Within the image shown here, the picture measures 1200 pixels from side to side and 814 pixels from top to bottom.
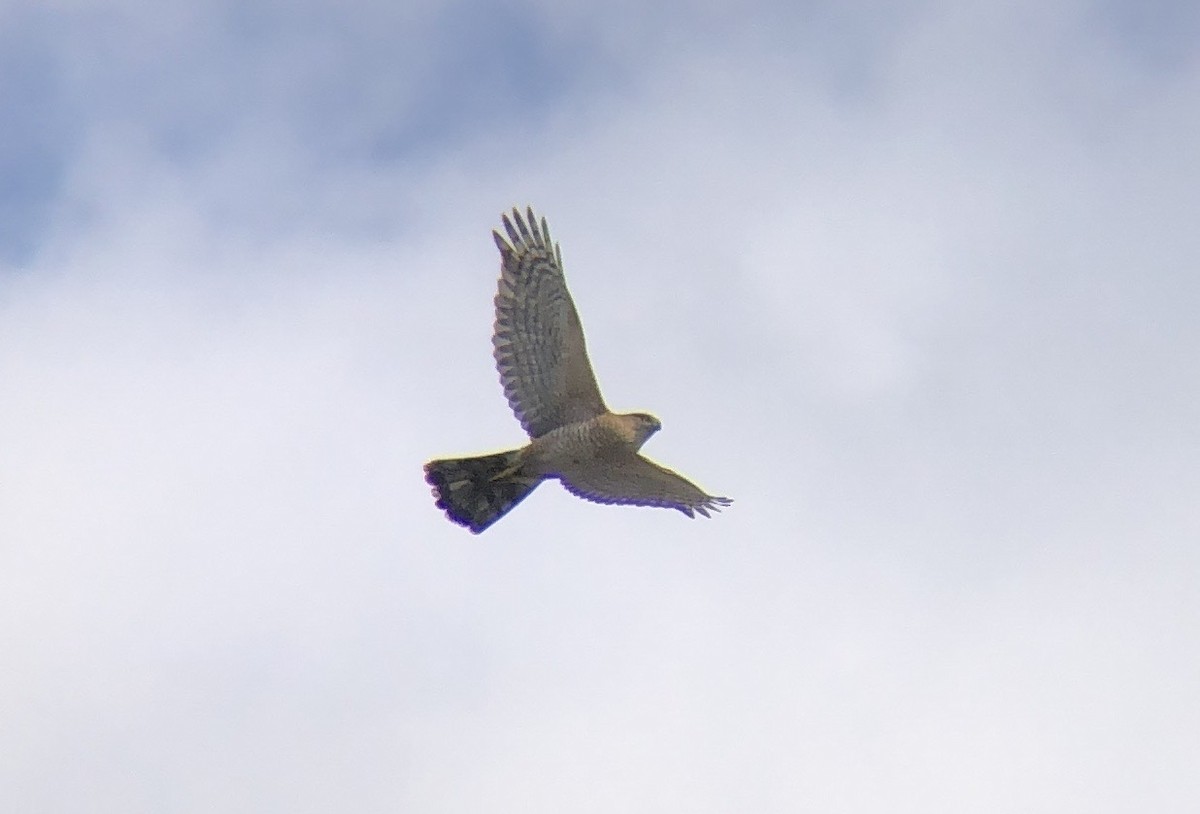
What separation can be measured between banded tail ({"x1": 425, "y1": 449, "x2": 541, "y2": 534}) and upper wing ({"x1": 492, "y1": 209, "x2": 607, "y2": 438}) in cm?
111

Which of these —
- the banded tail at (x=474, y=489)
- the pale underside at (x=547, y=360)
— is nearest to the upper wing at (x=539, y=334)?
the pale underside at (x=547, y=360)

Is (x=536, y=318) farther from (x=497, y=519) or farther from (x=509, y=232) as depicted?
(x=497, y=519)

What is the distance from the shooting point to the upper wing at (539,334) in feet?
64.2

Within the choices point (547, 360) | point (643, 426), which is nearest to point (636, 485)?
point (643, 426)

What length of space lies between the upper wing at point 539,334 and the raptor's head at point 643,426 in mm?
398

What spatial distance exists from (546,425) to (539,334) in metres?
1.16

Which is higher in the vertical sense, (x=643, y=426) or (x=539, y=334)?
(x=539, y=334)

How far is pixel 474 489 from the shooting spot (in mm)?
21109

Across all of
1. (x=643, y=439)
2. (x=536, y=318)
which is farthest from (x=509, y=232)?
(x=643, y=439)

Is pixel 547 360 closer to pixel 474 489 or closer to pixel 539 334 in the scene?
pixel 539 334

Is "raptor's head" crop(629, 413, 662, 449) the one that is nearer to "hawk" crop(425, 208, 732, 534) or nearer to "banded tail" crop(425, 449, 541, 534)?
"hawk" crop(425, 208, 732, 534)

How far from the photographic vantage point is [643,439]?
20344 mm

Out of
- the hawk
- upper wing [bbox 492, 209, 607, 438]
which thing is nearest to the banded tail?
the hawk

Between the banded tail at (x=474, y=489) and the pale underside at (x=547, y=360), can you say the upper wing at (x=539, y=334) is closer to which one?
the pale underside at (x=547, y=360)
